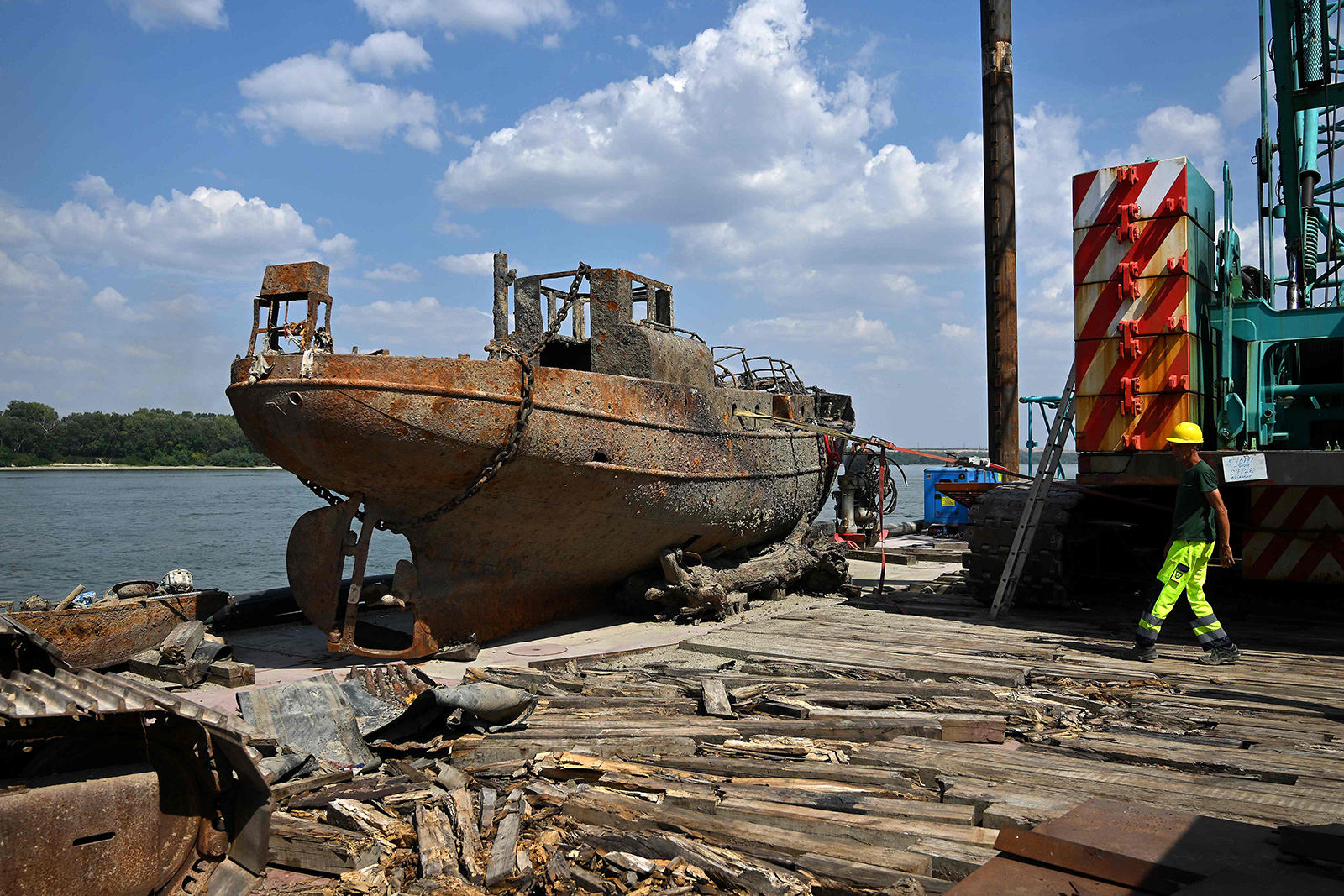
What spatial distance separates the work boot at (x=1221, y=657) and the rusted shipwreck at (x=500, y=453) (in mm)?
4240

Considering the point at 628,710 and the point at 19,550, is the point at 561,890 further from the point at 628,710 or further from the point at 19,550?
the point at 19,550

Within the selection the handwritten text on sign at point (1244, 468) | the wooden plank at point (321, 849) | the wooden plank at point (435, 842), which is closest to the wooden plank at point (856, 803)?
the wooden plank at point (435, 842)

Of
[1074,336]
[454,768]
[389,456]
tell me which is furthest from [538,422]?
[1074,336]

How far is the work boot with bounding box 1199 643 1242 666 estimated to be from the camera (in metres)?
5.94

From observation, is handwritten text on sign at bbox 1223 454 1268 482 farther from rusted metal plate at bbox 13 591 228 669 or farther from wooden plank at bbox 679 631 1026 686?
rusted metal plate at bbox 13 591 228 669

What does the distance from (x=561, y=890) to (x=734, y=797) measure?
867mm

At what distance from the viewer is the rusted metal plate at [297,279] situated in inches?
269

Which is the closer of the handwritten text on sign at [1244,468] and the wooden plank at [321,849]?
the wooden plank at [321,849]

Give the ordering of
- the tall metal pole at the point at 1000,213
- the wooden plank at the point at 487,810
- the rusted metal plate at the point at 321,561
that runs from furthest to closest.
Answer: the tall metal pole at the point at 1000,213, the rusted metal plate at the point at 321,561, the wooden plank at the point at 487,810

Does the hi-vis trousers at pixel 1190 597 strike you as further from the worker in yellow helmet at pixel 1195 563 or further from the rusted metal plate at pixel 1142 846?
the rusted metal plate at pixel 1142 846

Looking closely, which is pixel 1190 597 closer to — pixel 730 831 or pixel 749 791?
pixel 749 791

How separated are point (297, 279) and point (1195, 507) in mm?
6516

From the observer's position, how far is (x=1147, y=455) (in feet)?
23.1

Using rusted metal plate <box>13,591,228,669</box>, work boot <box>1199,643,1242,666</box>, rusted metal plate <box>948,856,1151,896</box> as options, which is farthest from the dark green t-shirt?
rusted metal plate <box>13,591,228,669</box>
